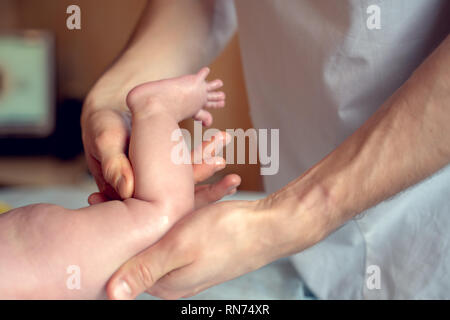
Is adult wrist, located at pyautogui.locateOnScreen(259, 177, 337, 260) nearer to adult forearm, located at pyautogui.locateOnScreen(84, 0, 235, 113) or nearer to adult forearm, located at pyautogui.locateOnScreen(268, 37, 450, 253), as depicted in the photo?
adult forearm, located at pyautogui.locateOnScreen(268, 37, 450, 253)

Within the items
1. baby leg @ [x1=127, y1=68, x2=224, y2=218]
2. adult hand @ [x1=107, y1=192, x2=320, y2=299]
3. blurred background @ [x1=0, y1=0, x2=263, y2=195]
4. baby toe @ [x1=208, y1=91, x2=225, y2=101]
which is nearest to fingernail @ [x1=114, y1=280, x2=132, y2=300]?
adult hand @ [x1=107, y1=192, x2=320, y2=299]

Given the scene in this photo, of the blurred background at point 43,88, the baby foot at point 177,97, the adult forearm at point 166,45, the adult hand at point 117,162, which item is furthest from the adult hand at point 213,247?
the blurred background at point 43,88

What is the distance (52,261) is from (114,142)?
0.22 metres

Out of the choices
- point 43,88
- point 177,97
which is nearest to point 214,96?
point 177,97

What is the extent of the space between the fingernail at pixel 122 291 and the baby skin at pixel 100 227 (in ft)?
0.21

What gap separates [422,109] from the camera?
598mm

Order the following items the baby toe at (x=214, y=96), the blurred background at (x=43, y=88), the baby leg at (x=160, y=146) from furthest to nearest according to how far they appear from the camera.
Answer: the blurred background at (x=43, y=88), the baby toe at (x=214, y=96), the baby leg at (x=160, y=146)

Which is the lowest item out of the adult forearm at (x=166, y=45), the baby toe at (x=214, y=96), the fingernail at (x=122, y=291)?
the fingernail at (x=122, y=291)

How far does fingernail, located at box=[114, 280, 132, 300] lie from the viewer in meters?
0.62

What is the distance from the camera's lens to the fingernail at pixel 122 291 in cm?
62

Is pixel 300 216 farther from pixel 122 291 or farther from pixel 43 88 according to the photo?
pixel 43 88

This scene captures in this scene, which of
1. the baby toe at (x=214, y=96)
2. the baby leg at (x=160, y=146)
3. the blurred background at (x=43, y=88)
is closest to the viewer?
the baby leg at (x=160, y=146)

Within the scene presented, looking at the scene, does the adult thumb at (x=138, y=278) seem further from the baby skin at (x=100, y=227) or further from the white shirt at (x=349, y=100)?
the white shirt at (x=349, y=100)

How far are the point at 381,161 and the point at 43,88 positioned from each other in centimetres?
304
